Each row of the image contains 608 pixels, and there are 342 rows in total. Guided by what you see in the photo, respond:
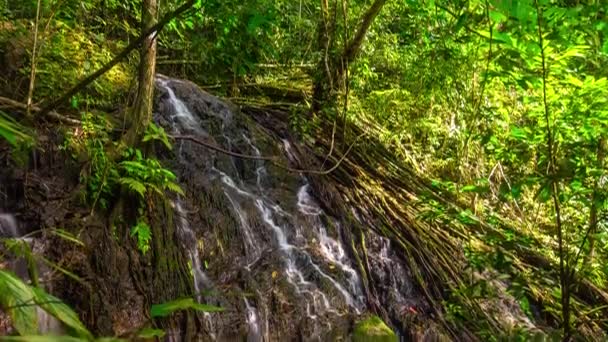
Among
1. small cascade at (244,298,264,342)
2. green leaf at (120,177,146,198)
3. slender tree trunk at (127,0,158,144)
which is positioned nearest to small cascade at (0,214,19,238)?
green leaf at (120,177,146,198)

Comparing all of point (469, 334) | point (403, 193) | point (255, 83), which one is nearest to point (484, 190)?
point (469, 334)

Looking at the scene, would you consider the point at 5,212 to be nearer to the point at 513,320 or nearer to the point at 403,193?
the point at 403,193

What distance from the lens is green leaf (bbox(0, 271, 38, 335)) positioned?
686mm

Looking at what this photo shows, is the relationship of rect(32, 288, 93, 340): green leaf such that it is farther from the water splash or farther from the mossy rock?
the water splash

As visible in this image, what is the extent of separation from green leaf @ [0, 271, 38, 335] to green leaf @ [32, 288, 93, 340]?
0.05 feet

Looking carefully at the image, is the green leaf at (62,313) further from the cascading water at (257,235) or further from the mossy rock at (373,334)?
the cascading water at (257,235)

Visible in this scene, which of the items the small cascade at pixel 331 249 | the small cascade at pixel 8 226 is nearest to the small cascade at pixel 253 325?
the small cascade at pixel 331 249

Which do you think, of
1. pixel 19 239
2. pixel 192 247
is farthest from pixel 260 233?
pixel 19 239

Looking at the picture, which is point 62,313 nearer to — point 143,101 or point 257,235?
point 143,101

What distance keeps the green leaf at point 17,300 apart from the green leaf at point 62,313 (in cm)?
2

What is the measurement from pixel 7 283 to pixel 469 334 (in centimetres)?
449

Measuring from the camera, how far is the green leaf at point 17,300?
2.25 feet

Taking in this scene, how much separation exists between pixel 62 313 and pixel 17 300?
0.06m

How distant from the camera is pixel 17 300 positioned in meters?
0.69
